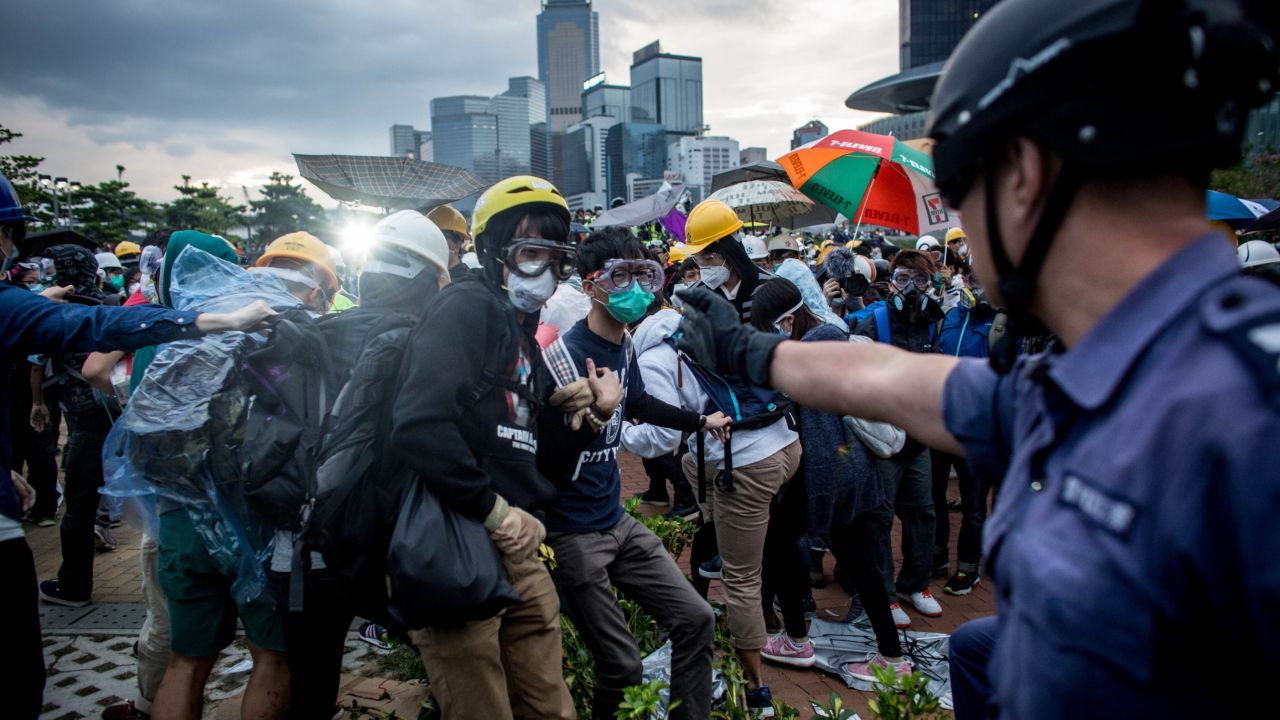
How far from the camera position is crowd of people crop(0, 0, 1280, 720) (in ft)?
2.95

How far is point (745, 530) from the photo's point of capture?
3625 millimetres

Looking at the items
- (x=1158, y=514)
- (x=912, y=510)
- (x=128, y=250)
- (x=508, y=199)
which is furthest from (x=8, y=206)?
(x=128, y=250)

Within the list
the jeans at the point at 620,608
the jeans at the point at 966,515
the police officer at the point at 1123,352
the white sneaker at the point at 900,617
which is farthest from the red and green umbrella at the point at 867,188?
the police officer at the point at 1123,352

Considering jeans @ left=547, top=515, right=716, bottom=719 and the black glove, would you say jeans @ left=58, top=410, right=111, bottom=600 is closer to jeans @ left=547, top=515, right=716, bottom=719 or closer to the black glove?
jeans @ left=547, top=515, right=716, bottom=719

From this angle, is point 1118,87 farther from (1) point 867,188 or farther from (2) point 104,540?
(2) point 104,540

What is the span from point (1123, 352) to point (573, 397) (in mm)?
1986

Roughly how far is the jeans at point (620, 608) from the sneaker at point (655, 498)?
4.22 m

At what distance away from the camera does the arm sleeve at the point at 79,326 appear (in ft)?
8.00

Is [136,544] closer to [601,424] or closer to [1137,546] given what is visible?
[601,424]

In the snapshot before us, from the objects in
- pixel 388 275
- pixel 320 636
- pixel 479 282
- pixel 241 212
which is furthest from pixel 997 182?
pixel 241 212

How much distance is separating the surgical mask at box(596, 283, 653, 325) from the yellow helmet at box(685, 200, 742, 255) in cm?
120

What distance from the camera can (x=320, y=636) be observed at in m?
2.90

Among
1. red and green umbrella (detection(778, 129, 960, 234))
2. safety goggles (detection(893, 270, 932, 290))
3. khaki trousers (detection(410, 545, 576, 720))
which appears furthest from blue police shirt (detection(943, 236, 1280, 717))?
red and green umbrella (detection(778, 129, 960, 234))

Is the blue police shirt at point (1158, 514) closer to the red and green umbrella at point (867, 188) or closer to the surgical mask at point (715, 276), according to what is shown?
the surgical mask at point (715, 276)
